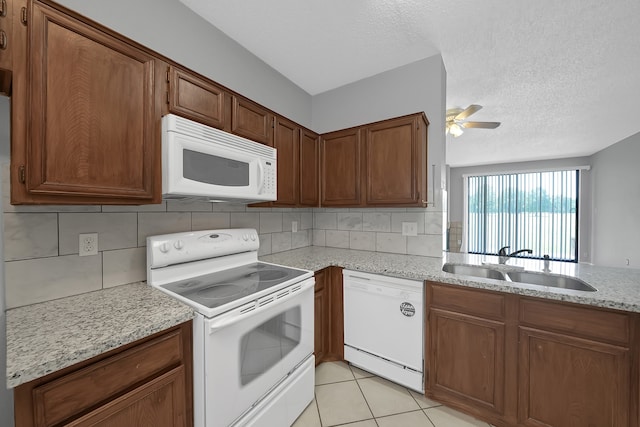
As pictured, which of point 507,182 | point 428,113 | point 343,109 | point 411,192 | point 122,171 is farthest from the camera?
point 507,182

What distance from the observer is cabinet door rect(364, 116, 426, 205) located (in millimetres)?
1953

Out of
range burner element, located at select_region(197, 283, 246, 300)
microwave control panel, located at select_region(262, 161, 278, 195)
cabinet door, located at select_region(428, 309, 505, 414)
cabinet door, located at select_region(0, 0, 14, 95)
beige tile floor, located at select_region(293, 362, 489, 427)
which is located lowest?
beige tile floor, located at select_region(293, 362, 489, 427)

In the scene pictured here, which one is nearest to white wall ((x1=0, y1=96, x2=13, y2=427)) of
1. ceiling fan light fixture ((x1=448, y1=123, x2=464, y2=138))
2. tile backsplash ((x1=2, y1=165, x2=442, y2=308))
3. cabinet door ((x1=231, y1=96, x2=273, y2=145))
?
tile backsplash ((x1=2, y1=165, x2=442, y2=308))

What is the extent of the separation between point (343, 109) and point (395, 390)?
2.59 meters

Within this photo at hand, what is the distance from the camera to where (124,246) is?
1.36 meters

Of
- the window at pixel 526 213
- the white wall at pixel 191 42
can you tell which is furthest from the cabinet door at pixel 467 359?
the window at pixel 526 213

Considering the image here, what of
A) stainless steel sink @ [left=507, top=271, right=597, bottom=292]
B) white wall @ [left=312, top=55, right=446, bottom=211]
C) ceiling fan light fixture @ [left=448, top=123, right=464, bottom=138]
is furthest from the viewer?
ceiling fan light fixture @ [left=448, top=123, right=464, bottom=138]

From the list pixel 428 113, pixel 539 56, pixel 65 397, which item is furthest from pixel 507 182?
pixel 65 397

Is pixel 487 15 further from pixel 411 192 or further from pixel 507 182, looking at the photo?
pixel 507 182

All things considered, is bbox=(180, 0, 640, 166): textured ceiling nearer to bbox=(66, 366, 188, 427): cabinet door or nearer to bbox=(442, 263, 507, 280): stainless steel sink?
bbox=(442, 263, 507, 280): stainless steel sink

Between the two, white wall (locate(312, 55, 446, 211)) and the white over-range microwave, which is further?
white wall (locate(312, 55, 446, 211))

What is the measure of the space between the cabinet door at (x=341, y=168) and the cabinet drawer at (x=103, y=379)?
1666 mm

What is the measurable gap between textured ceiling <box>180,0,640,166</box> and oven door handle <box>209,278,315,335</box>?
1847 mm

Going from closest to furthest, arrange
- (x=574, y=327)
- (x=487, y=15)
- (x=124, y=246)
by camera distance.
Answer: (x=574, y=327)
(x=124, y=246)
(x=487, y=15)
